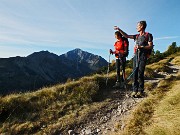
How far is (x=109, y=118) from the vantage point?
853 centimetres

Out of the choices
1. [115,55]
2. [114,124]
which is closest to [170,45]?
A: [115,55]

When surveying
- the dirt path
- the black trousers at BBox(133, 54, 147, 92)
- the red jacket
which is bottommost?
the dirt path

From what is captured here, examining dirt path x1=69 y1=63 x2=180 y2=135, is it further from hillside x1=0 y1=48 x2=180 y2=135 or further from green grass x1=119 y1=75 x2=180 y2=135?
green grass x1=119 y1=75 x2=180 y2=135

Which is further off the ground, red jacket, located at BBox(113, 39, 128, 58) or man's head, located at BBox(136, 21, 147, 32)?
man's head, located at BBox(136, 21, 147, 32)

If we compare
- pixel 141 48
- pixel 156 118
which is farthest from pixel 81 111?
pixel 141 48

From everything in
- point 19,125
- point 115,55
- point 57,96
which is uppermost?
point 115,55

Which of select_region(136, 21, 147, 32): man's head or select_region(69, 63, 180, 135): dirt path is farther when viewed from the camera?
select_region(136, 21, 147, 32): man's head

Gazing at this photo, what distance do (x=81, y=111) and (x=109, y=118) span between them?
1205 millimetres

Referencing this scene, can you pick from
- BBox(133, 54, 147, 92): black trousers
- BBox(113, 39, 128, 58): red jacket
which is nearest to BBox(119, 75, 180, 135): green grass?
BBox(133, 54, 147, 92): black trousers

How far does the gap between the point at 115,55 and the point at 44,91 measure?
13.2 feet

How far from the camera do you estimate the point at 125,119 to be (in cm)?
796

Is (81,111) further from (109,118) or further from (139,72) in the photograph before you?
(139,72)

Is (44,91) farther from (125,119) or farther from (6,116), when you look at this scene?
(125,119)

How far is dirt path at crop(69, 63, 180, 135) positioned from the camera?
24.9 ft
